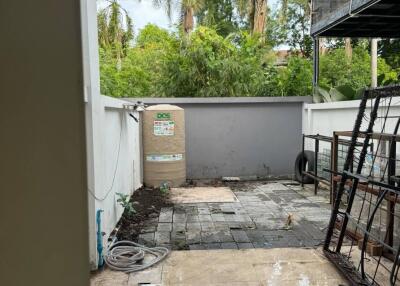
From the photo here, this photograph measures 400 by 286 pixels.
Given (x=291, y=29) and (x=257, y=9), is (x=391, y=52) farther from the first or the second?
(x=291, y=29)

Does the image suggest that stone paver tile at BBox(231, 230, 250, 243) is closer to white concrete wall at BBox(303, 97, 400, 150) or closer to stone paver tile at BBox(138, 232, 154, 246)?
stone paver tile at BBox(138, 232, 154, 246)

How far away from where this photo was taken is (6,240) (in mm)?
528

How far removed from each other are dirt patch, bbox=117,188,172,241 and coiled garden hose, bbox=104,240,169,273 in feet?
1.11

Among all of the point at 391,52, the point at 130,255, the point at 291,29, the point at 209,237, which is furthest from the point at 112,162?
the point at 291,29

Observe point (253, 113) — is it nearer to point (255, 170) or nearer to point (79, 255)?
point (255, 170)

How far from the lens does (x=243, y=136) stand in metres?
7.44

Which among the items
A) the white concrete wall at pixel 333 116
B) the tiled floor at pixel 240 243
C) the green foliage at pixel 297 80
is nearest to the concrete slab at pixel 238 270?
A: the tiled floor at pixel 240 243

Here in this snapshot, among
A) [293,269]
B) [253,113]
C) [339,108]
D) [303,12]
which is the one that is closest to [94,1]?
[293,269]

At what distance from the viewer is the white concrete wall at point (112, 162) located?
3.09m

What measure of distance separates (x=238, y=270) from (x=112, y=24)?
28.6 ft

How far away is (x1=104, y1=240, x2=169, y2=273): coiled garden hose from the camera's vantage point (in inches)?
123

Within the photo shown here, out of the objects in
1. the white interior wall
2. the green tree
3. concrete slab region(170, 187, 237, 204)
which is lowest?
concrete slab region(170, 187, 237, 204)

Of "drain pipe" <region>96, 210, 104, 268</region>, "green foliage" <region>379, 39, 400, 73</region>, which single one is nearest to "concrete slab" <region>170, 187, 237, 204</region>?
"drain pipe" <region>96, 210, 104, 268</region>

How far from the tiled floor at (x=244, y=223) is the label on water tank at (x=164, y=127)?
125 cm
